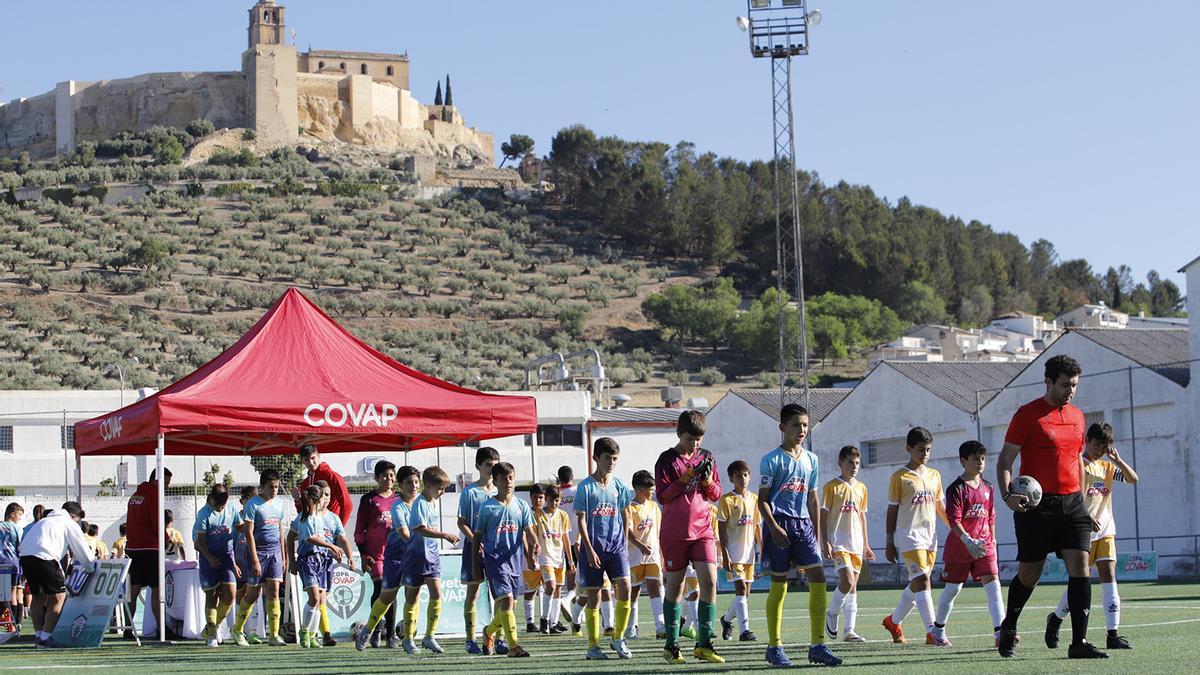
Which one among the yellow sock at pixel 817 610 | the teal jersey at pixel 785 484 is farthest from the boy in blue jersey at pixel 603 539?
the yellow sock at pixel 817 610

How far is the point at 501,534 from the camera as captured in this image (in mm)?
13156

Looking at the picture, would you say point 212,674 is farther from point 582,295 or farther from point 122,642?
point 582,295

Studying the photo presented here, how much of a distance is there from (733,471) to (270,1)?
155m

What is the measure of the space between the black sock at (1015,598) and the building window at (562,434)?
4458cm

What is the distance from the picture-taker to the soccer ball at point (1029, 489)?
390 inches

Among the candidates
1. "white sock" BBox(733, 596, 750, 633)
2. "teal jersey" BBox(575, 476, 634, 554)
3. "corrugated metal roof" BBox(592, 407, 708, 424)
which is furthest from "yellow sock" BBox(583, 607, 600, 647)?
"corrugated metal roof" BBox(592, 407, 708, 424)

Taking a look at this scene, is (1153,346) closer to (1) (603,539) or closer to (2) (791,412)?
(1) (603,539)

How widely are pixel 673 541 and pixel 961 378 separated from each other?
30.4m

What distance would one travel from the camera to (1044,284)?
126875 mm

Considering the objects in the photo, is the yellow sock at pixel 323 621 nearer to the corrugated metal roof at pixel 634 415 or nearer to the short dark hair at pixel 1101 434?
the short dark hair at pixel 1101 434

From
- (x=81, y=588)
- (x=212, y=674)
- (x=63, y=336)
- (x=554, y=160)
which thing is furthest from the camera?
(x=554, y=160)

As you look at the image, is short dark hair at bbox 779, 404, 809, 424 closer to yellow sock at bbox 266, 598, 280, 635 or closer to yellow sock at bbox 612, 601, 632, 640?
yellow sock at bbox 612, 601, 632, 640

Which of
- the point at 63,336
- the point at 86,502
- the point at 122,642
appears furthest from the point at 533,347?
the point at 122,642

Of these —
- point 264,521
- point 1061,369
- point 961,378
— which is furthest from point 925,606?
point 961,378
